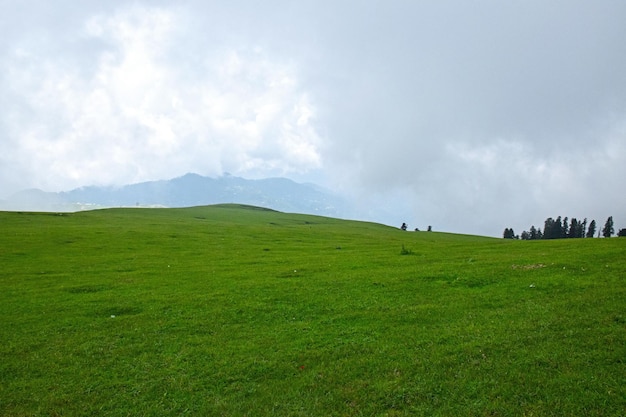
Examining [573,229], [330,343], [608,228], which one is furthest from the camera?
[573,229]

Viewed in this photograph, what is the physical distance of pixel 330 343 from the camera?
48.2ft

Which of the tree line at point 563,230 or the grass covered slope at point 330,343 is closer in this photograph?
the grass covered slope at point 330,343

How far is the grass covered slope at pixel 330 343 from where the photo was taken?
10.8 meters

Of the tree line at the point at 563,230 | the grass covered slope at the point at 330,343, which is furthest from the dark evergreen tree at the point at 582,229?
the grass covered slope at the point at 330,343

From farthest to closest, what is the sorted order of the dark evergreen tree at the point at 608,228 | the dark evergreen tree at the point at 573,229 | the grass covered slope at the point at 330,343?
the dark evergreen tree at the point at 573,229 < the dark evergreen tree at the point at 608,228 < the grass covered slope at the point at 330,343

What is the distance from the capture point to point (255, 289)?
76.2ft

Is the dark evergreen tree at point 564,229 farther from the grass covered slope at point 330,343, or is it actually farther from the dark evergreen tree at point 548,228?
the grass covered slope at point 330,343

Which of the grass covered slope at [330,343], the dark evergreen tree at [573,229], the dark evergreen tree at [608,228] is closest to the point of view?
the grass covered slope at [330,343]

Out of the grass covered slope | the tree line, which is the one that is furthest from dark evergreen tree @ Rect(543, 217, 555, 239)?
the grass covered slope

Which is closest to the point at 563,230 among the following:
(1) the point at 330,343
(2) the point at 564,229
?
(2) the point at 564,229

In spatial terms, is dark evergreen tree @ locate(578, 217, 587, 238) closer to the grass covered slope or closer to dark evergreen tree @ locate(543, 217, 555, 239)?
dark evergreen tree @ locate(543, 217, 555, 239)

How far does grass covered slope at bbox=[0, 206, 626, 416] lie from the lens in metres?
10.8

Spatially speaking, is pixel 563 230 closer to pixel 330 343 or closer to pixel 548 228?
pixel 548 228

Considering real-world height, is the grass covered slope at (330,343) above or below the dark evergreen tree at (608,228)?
below
